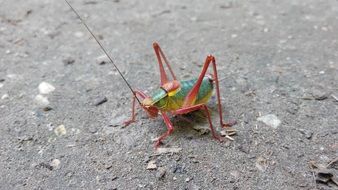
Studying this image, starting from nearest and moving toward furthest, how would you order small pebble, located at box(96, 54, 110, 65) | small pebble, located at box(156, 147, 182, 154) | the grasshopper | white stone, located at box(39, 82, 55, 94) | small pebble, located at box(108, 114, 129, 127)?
small pebble, located at box(156, 147, 182, 154), the grasshopper, small pebble, located at box(108, 114, 129, 127), white stone, located at box(39, 82, 55, 94), small pebble, located at box(96, 54, 110, 65)

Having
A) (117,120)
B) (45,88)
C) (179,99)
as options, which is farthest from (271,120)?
(45,88)

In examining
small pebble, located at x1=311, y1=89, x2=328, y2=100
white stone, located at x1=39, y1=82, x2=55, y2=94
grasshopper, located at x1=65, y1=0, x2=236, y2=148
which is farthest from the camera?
white stone, located at x1=39, y1=82, x2=55, y2=94

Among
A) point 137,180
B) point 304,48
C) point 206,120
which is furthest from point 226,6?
point 137,180

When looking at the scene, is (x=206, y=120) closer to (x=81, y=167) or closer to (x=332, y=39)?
(x=81, y=167)

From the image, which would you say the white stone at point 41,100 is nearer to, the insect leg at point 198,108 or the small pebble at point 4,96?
the small pebble at point 4,96

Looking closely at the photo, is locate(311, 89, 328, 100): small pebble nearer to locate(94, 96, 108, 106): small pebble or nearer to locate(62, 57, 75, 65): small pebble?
locate(94, 96, 108, 106): small pebble

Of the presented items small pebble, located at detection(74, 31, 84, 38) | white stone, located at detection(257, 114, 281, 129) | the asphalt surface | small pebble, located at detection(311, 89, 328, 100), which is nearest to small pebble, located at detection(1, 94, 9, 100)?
the asphalt surface

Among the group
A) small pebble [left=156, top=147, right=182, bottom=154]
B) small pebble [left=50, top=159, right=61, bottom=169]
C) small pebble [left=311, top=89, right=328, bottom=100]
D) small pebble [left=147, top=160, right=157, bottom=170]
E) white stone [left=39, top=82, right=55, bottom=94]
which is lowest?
small pebble [left=50, top=159, right=61, bottom=169]
